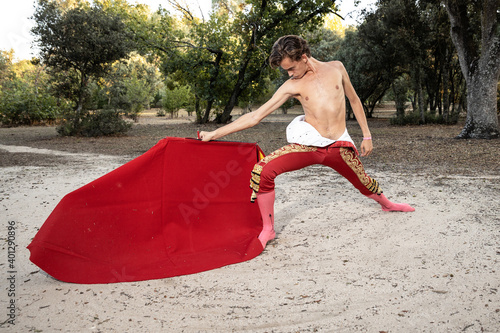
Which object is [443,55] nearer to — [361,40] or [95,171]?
[361,40]

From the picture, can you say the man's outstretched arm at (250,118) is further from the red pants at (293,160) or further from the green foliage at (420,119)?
the green foliage at (420,119)

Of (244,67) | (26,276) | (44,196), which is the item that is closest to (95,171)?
(44,196)

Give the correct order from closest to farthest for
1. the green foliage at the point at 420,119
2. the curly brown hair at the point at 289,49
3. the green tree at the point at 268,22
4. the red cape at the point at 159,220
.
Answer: the red cape at the point at 159,220, the curly brown hair at the point at 289,49, the green tree at the point at 268,22, the green foliage at the point at 420,119

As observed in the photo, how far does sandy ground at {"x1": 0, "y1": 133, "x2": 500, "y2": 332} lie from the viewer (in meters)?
2.47

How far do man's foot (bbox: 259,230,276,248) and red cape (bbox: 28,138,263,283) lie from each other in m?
0.05

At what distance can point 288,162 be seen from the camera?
3.60 m

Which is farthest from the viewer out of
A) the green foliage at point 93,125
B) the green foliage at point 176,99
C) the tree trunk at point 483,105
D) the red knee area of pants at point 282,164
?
the green foliage at point 176,99

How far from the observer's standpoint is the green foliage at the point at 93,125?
1588 centimetres

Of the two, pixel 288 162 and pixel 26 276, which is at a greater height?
pixel 288 162

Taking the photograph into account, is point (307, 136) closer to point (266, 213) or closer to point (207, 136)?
point (266, 213)

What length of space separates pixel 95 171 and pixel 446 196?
6.50m

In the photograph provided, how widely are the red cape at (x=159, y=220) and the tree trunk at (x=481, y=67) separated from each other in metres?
11.4

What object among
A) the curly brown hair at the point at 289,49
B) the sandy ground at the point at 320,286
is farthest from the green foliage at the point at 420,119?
the curly brown hair at the point at 289,49

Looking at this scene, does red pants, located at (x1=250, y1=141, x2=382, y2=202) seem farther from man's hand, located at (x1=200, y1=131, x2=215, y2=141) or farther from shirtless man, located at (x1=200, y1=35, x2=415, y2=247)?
man's hand, located at (x1=200, y1=131, x2=215, y2=141)
